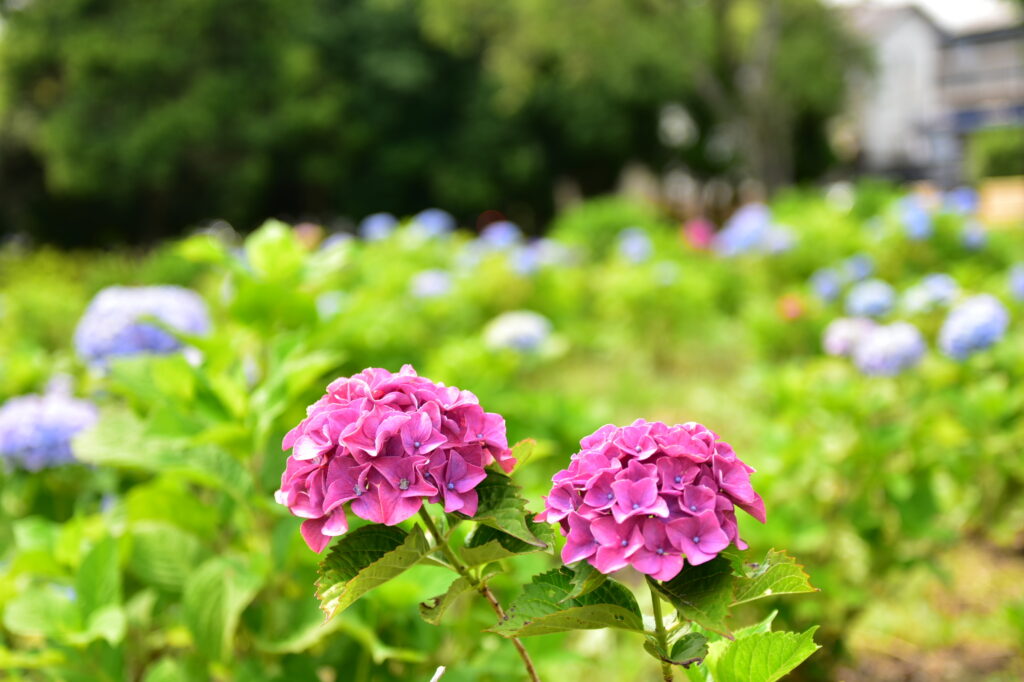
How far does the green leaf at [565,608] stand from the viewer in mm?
774

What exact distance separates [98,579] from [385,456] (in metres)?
0.92

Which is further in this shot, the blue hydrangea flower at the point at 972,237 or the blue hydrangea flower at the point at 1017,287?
the blue hydrangea flower at the point at 972,237

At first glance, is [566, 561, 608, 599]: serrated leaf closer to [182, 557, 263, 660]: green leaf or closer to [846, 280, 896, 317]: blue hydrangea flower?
[182, 557, 263, 660]: green leaf

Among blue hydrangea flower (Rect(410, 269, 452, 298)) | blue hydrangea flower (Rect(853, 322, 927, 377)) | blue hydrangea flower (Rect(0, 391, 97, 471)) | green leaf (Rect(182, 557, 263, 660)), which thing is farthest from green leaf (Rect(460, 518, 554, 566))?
blue hydrangea flower (Rect(410, 269, 452, 298))

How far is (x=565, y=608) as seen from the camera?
793 millimetres

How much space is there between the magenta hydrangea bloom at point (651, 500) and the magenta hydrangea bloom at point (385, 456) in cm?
8

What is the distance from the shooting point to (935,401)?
273cm

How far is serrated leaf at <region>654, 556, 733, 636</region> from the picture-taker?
0.74 meters

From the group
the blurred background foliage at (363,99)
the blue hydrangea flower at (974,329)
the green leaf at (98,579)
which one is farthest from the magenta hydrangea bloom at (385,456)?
the blurred background foliage at (363,99)

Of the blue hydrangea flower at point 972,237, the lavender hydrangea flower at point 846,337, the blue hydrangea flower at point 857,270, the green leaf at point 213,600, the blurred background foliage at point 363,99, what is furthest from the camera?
the blurred background foliage at point 363,99

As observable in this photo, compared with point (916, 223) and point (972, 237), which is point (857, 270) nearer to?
point (916, 223)

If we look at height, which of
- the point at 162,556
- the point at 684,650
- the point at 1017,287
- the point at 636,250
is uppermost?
the point at 684,650

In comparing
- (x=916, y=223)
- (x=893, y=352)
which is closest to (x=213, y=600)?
(x=893, y=352)

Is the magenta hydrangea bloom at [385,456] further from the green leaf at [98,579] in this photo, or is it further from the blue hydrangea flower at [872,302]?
the blue hydrangea flower at [872,302]
